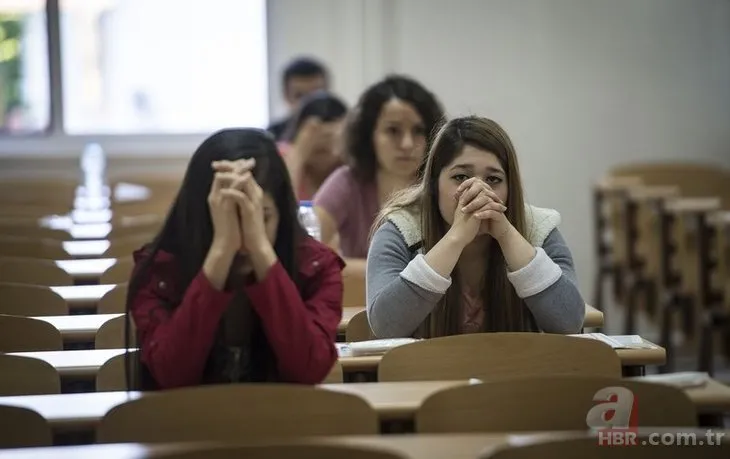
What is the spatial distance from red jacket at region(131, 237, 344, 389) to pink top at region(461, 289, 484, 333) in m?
0.52

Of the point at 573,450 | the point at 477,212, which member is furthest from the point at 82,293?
the point at 573,450

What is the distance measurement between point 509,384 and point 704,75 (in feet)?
21.0

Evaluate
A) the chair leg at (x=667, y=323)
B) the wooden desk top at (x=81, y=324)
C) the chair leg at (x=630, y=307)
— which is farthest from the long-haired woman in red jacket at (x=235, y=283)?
the chair leg at (x=630, y=307)

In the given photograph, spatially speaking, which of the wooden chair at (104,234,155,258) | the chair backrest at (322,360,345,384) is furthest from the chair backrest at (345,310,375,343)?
the wooden chair at (104,234,155,258)

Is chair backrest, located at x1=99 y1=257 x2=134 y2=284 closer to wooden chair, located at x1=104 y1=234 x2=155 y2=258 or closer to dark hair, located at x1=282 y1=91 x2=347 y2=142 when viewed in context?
wooden chair, located at x1=104 y1=234 x2=155 y2=258

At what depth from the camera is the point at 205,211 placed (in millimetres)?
2711

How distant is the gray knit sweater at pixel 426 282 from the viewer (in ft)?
9.86

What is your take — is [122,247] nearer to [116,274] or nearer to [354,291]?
[116,274]

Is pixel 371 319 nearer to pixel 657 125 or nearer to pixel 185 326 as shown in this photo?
pixel 185 326

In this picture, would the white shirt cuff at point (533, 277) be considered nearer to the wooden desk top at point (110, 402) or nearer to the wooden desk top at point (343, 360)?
the wooden desk top at point (343, 360)

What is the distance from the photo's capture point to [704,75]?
26.7ft

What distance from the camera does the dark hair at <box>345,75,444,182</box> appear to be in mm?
4578

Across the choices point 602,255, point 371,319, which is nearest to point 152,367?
point 371,319

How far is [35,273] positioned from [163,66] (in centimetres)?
453
